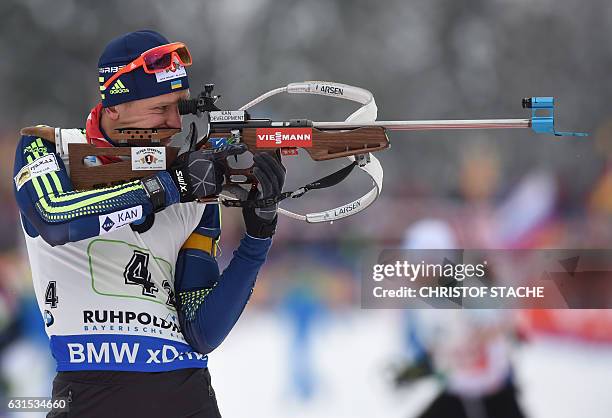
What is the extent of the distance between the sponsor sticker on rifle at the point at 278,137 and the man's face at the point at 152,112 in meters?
0.15

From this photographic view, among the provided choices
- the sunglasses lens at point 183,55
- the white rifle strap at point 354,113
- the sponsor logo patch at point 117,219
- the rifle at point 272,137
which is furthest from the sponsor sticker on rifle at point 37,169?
the white rifle strap at point 354,113

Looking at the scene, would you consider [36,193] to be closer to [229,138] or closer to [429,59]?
[229,138]

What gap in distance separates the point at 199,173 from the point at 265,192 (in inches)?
4.9

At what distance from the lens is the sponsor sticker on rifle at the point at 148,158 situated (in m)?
1.51

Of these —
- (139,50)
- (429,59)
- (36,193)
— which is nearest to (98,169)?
(36,193)

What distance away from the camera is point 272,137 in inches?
62.8

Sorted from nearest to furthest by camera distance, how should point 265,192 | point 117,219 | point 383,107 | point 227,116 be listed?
point 117,219 < point 265,192 < point 227,116 < point 383,107

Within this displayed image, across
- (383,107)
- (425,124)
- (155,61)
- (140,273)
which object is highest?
(155,61)

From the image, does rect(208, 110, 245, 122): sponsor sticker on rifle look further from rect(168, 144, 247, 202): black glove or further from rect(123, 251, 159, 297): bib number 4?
rect(123, 251, 159, 297): bib number 4

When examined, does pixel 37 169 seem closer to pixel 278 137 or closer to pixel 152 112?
pixel 152 112

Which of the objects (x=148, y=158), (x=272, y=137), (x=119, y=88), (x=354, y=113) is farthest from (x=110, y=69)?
(x=354, y=113)

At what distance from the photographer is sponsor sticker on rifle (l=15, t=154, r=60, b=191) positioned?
1.43 metres

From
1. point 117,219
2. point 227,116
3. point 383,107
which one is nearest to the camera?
point 117,219

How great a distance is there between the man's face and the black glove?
0.34 feet
